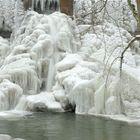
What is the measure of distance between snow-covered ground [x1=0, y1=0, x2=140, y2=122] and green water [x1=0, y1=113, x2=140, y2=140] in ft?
3.91

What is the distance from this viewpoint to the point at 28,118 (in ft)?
47.0

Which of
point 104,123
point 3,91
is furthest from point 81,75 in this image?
point 104,123

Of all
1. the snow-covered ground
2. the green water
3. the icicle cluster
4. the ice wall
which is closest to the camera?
the green water

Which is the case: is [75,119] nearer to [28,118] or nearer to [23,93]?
[28,118]

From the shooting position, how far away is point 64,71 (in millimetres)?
17938

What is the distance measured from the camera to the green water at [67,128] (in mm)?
11062

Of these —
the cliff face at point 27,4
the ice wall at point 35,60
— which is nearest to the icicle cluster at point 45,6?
the cliff face at point 27,4

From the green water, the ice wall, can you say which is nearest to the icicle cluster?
the ice wall

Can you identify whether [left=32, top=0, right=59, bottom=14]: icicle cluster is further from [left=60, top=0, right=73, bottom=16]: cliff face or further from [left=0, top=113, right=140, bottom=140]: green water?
[left=0, top=113, right=140, bottom=140]: green water

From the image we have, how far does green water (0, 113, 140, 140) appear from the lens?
11.1 meters

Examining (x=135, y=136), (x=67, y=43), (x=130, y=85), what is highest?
(x=67, y=43)

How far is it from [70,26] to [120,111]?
7.48 meters

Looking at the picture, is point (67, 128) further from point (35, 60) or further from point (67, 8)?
point (67, 8)

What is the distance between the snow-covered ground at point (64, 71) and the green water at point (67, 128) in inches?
47.0
